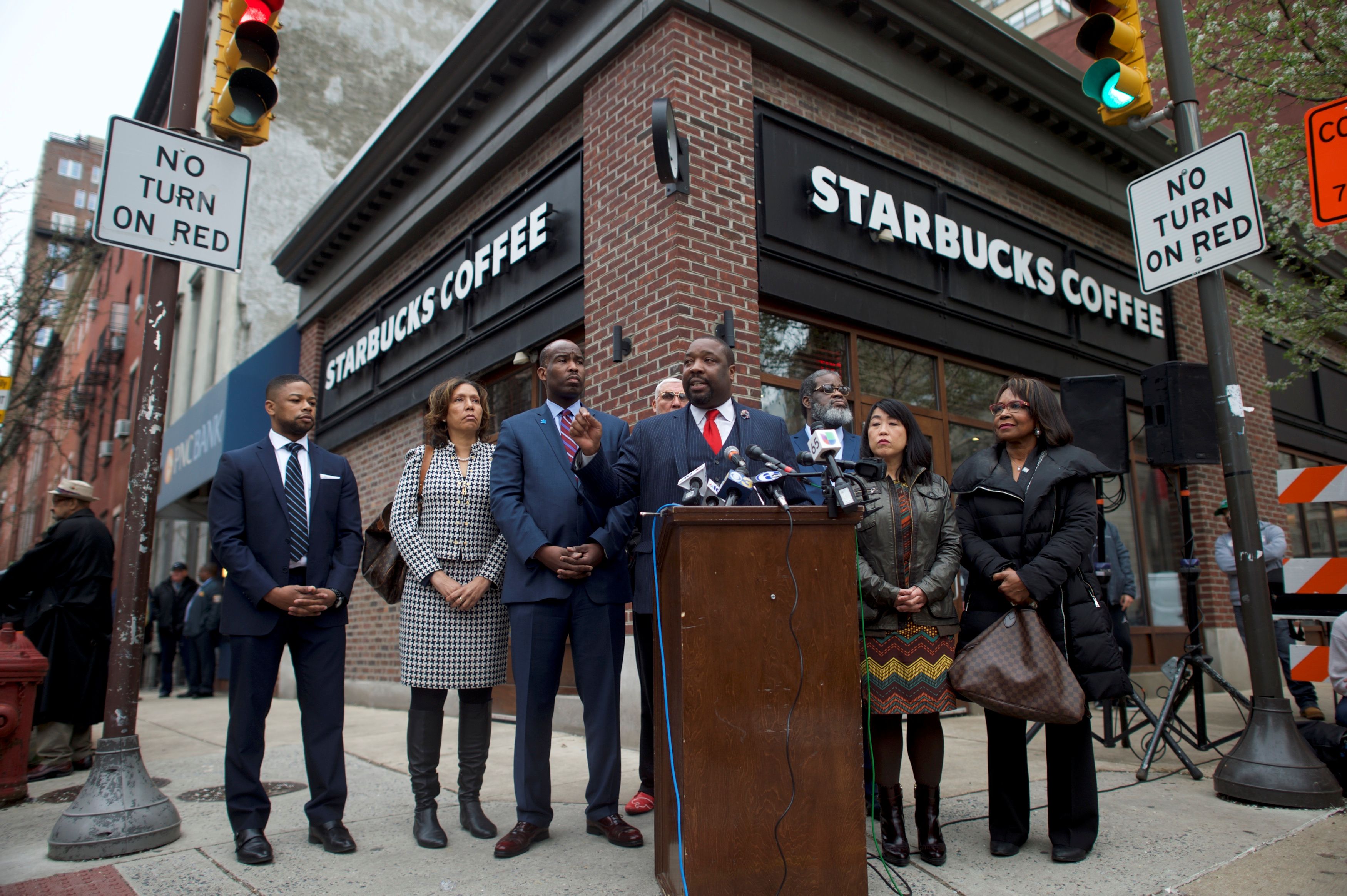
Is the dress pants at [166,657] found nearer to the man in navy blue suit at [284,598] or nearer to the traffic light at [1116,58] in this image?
the man in navy blue suit at [284,598]

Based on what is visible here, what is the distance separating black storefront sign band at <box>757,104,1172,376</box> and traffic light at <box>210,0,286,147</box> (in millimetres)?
3835

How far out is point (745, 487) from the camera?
3.02 meters

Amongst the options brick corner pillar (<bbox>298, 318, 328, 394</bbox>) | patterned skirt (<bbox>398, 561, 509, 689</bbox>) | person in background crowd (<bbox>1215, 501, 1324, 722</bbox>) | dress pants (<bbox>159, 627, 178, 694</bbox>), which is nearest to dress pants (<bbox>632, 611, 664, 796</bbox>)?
patterned skirt (<bbox>398, 561, 509, 689</bbox>)

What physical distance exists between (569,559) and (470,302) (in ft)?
21.3

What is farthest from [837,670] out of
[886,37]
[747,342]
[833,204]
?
[886,37]

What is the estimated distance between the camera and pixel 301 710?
3943 millimetres

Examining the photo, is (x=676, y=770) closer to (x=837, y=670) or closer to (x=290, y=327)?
(x=837, y=670)

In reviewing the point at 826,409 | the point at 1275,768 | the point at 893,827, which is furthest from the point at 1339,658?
the point at 826,409

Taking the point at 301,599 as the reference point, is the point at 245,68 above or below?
above

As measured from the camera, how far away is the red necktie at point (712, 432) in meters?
3.70

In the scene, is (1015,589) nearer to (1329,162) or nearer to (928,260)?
(1329,162)

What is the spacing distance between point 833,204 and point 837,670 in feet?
18.7

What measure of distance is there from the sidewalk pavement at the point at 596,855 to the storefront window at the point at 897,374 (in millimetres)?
3784

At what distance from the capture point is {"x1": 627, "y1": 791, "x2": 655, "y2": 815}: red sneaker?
434 cm
